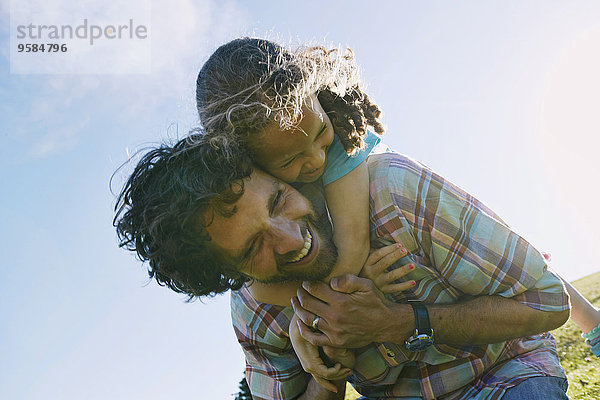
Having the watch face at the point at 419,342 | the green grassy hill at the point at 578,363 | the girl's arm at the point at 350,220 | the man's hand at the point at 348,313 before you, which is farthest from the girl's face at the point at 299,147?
the green grassy hill at the point at 578,363

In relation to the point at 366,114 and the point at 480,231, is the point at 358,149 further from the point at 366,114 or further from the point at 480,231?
the point at 480,231

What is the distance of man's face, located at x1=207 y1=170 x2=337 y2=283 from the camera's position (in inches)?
99.5

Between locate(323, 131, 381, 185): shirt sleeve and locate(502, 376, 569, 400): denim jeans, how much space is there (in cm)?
153

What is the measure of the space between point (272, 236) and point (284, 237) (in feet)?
0.21

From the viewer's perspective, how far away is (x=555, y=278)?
8.96 feet

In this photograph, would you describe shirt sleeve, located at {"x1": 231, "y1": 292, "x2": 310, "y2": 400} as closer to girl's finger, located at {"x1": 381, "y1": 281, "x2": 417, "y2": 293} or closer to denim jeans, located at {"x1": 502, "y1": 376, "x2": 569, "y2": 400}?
girl's finger, located at {"x1": 381, "y1": 281, "x2": 417, "y2": 293}

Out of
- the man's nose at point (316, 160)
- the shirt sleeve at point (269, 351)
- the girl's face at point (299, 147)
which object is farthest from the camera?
the shirt sleeve at point (269, 351)

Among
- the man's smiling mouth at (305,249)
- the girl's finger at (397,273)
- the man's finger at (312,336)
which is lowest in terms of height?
the man's finger at (312,336)

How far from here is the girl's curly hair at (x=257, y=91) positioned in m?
2.59

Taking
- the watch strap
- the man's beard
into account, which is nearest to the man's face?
the man's beard

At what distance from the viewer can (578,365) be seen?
18.1 ft

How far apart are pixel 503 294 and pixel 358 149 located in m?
1.18

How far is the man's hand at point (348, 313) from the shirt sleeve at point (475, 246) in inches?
17.3

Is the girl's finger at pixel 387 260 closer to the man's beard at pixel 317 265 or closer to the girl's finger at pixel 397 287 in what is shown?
the girl's finger at pixel 397 287
